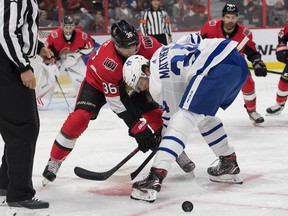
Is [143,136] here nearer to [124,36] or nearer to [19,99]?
[124,36]

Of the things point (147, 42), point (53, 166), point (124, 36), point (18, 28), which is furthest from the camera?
point (147, 42)

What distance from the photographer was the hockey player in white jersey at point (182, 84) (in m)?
3.27

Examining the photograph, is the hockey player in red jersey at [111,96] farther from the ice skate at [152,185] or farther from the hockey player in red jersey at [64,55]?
the hockey player in red jersey at [64,55]

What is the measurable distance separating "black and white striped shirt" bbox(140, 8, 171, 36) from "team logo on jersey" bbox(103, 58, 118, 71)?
577 centimetres

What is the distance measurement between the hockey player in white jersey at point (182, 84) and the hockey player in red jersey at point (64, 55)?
3540mm

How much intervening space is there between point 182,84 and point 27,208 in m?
0.90

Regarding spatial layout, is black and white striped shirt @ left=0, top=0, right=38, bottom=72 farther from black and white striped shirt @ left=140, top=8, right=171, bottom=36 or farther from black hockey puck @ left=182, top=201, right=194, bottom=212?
black and white striped shirt @ left=140, top=8, right=171, bottom=36

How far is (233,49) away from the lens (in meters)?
3.49

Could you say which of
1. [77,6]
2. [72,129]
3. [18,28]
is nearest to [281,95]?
[72,129]

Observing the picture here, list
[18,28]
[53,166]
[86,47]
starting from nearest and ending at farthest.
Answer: [18,28]
[53,166]
[86,47]

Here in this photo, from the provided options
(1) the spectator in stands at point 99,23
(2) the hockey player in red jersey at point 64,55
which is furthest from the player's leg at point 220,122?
(1) the spectator in stands at point 99,23

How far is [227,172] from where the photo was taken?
12.1ft

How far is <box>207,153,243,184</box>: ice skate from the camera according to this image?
3.68 m

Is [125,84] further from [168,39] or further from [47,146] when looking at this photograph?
[168,39]
